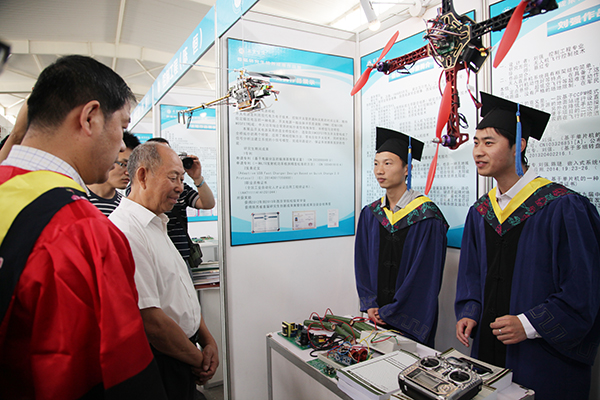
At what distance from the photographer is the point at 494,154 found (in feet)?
5.36

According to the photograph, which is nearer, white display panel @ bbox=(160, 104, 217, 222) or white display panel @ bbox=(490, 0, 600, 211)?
white display panel @ bbox=(490, 0, 600, 211)

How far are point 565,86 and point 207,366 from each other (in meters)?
2.11

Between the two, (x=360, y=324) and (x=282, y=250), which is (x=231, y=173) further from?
(x=360, y=324)

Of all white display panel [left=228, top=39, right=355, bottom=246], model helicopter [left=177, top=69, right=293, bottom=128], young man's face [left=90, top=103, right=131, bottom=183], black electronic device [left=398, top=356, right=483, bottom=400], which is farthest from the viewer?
white display panel [left=228, top=39, right=355, bottom=246]

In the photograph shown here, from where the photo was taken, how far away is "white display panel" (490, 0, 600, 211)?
159 centimetres

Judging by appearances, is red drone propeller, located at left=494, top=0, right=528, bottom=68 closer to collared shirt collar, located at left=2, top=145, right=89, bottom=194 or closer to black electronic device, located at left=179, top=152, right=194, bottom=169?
collared shirt collar, located at left=2, top=145, right=89, bottom=194

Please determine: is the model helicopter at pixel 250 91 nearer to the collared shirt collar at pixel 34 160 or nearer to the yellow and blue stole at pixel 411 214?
the yellow and blue stole at pixel 411 214

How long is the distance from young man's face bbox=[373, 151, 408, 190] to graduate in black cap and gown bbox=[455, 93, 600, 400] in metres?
0.50

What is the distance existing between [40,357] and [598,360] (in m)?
2.13

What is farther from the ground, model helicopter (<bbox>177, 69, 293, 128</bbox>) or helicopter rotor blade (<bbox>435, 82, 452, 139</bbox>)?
model helicopter (<bbox>177, 69, 293, 128</bbox>)

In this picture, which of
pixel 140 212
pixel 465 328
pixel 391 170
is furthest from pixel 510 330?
pixel 140 212

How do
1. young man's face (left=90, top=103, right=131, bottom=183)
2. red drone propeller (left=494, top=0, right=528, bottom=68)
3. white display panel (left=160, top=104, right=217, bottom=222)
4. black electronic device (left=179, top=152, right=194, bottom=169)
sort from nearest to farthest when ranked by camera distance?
young man's face (left=90, top=103, right=131, bottom=183) < red drone propeller (left=494, top=0, right=528, bottom=68) < black electronic device (left=179, top=152, right=194, bottom=169) < white display panel (left=160, top=104, right=217, bottom=222)

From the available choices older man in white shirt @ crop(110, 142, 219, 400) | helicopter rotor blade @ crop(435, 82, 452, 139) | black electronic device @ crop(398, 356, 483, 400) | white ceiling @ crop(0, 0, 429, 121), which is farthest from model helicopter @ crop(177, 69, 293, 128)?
white ceiling @ crop(0, 0, 429, 121)

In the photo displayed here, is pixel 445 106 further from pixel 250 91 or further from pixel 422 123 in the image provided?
pixel 250 91
